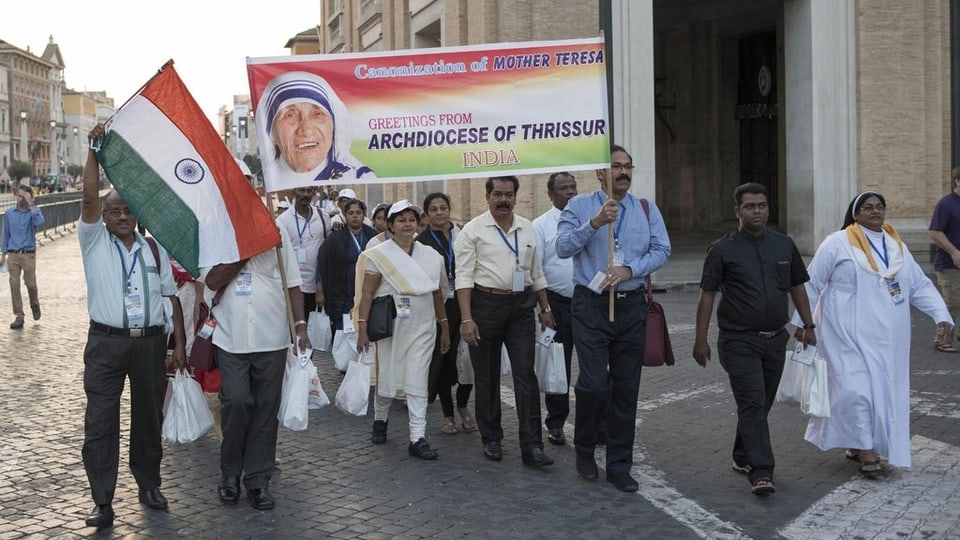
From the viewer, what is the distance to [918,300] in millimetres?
7113

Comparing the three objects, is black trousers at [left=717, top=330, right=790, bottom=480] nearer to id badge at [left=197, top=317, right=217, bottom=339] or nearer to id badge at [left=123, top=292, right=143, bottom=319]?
id badge at [left=197, top=317, right=217, bottom=339]

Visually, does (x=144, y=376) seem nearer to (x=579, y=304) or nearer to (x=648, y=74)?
(x=579, y=304)

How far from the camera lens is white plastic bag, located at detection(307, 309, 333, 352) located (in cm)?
1086

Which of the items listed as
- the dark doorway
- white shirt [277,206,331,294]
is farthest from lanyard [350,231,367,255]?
the dark doorway

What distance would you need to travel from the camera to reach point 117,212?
6141 millimetres

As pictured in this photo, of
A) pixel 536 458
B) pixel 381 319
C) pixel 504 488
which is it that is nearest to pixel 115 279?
pixel 381 319

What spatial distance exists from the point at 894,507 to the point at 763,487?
714mm

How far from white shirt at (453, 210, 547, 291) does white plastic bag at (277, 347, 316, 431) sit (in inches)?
52.2

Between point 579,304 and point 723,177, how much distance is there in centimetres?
2422

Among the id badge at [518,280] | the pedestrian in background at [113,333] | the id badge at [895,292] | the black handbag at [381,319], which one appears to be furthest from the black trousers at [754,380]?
the pedestrian in background at [113,333]

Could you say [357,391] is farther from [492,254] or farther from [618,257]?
[618,257]

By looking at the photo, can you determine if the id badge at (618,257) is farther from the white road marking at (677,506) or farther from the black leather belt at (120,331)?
the black leather belt at (120,331)

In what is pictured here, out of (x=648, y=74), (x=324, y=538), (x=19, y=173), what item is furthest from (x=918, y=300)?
(x=19, y=173)

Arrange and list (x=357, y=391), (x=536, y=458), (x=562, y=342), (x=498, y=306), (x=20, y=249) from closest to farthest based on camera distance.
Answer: (x=536, y=458) → (x=498, y=306) → (x=357, y=391) → (x=562, y=342) → (x=20, y=249)
